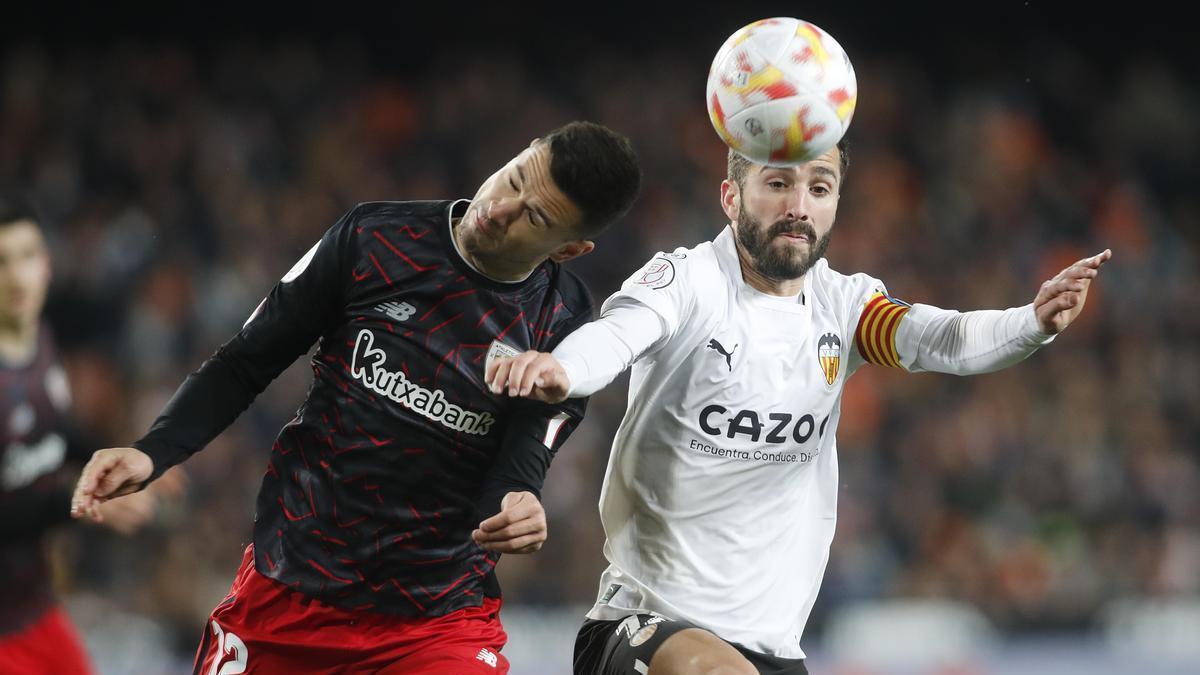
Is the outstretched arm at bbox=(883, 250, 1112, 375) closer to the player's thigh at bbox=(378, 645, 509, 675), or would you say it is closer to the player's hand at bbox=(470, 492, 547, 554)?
the player's hand at bbox=(470, 492, 547, 554)

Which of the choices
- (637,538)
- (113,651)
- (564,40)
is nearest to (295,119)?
(564,40)

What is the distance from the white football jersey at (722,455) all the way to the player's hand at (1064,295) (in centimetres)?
65

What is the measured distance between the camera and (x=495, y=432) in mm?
4020

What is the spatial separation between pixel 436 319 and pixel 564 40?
11.8m

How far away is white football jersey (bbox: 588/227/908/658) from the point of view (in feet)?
13.9

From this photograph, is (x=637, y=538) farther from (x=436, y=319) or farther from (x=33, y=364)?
(x=33, y=364)

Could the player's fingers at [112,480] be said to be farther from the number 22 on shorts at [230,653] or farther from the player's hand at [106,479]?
the number 22 on shorts at [230,653]

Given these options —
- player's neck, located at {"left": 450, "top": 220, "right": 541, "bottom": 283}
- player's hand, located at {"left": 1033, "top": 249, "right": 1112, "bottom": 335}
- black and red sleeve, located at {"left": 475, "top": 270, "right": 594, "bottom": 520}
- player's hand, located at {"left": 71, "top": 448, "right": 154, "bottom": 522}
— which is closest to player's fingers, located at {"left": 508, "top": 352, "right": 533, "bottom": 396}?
black and red sleeve, located at {"left": 475, "top": 270, "right": 594, "bottom": 520}

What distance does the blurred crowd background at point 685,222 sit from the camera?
10531 millimetres

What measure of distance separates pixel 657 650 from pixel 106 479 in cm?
160

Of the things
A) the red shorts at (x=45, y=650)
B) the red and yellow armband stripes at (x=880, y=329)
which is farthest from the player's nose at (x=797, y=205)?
the red shorts at (x=45, y=650)

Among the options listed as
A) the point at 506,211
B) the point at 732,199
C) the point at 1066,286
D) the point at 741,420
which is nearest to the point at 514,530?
the point at 506,211

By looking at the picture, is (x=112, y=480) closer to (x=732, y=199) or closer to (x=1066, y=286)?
(x=732, y=199)

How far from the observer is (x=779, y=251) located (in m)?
4.28
